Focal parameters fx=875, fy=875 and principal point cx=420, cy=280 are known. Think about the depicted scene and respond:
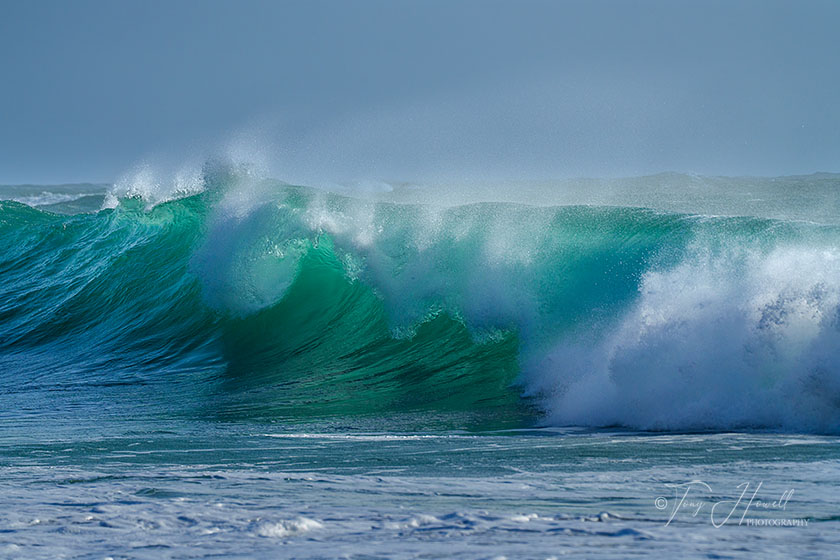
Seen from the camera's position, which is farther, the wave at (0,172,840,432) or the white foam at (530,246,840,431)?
the wave at (0,172,840,432)

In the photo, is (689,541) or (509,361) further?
(509,361)

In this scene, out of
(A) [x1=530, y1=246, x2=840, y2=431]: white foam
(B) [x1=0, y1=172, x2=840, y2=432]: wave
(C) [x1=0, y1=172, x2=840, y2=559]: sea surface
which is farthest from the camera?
(B) [x1=0, y1=172, x2=840, y2=432]: wave

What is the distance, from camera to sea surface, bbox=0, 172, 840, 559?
3.44 m

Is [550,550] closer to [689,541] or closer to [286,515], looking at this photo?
[689,541]

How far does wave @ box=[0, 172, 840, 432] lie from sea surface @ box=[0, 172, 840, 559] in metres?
0.03

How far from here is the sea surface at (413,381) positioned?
3.44m

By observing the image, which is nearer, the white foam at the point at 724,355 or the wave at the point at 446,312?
the white foam at the point at 724,355

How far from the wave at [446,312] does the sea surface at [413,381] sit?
3 centimetres

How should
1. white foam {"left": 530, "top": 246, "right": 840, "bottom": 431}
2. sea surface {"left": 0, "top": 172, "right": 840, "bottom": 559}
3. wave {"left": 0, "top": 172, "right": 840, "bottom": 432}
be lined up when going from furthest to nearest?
wave {"left": 0, "top": 172, "right": 840, "bottom": 432} → white foam {"left": 530, "top": 246, "right": 840, "bottom": 431} → sea surface {"left": 0, "top": 172, "right": 840, "bottom": 559}

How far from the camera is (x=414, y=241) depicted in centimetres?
1139

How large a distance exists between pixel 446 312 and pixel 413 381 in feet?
5.53

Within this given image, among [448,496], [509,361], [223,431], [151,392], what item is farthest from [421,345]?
[448,496]

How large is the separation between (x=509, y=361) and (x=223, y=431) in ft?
11.5

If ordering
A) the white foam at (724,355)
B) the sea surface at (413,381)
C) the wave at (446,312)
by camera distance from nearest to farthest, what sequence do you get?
the sea surface at (413,381) → the white foam at (724,355) → the wave at (446,312)
